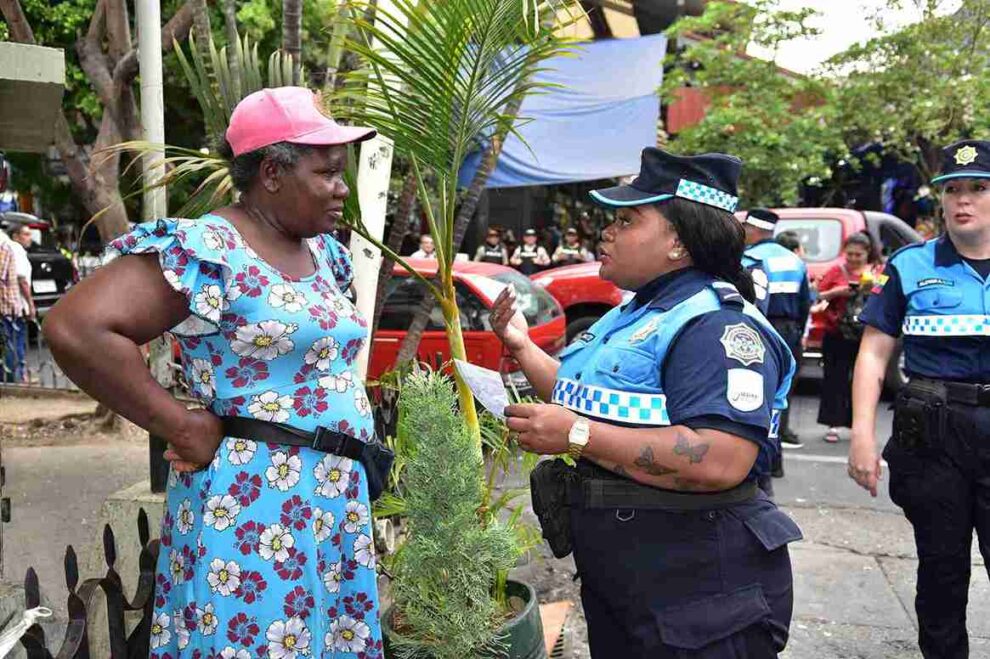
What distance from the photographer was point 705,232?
2090 millimetres

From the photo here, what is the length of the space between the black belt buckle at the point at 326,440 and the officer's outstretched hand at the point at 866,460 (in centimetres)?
202

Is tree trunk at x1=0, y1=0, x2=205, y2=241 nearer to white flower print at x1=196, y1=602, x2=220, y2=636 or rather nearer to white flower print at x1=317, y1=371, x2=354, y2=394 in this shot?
white flower print at x1=317, y1=371, x2=354, y2=394

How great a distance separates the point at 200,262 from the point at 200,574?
681 millimetres

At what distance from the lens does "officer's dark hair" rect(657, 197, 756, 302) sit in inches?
82.3

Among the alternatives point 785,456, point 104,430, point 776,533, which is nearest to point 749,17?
point 785,456

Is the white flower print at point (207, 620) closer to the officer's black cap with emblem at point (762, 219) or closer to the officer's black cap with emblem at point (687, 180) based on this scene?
the officer's black cap with emblem at point (687, 180)

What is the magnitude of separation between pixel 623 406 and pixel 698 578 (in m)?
0.42

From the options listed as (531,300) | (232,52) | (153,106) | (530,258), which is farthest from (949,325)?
(530,258)

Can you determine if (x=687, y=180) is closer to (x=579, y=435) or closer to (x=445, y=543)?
(x=579, y=435)

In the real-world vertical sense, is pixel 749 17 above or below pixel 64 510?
above

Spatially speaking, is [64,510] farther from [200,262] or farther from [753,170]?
[753,170]

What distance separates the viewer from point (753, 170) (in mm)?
14945

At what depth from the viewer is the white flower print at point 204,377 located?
2.01 metres

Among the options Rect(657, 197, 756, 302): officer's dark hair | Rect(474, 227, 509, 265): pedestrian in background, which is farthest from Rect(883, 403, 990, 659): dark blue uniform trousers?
Rect(474, 227, 509, 265): pedestrian in background
